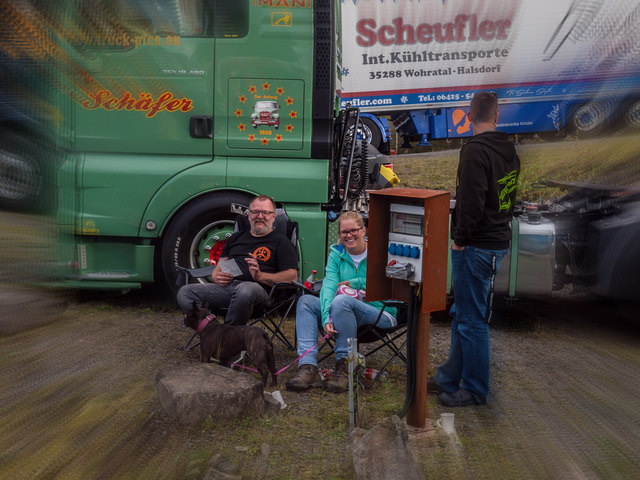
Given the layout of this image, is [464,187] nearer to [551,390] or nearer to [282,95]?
[551,390]

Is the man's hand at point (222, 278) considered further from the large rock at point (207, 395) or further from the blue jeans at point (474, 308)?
the blue jeans at point (474, 308)

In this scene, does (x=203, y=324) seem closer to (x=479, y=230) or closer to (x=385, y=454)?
(x=479, y=230)

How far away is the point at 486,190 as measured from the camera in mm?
3818

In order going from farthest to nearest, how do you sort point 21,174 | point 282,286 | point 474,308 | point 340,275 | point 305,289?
point 21,174 < point 282,286 < point 305,289 < point 340,275 < point 474,308

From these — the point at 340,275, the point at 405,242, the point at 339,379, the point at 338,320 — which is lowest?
the point at 339,379

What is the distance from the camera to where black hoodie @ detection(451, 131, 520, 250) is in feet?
12.4

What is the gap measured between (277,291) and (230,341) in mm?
675

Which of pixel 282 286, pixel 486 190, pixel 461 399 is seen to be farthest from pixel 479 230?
pixel 282 286

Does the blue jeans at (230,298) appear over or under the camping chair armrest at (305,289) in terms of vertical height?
under

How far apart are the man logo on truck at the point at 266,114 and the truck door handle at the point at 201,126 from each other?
35 cm

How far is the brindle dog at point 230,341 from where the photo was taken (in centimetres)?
428

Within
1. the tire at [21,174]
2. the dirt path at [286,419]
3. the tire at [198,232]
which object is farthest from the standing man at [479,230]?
the tire at [21,174]

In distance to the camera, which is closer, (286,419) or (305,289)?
(286,419)

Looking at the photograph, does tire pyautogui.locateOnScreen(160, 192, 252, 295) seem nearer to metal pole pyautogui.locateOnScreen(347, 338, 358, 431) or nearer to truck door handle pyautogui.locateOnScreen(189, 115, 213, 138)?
truck door handle pyautogui.locateOnScreen(189, 115, 213, 138)
